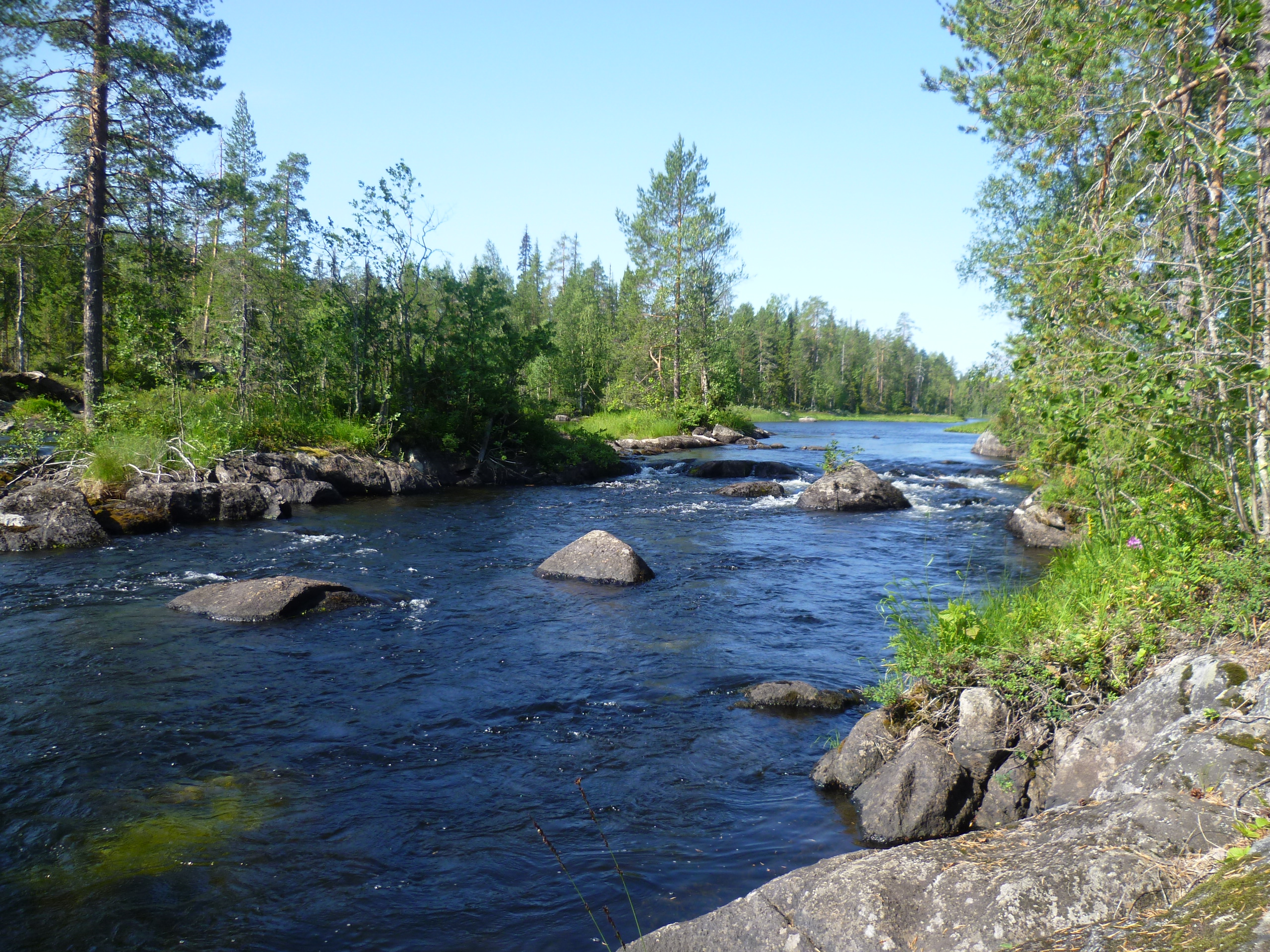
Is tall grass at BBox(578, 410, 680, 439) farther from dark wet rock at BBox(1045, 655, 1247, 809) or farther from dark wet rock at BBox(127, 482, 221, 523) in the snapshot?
dark wet rock at BBox(1045, 655, 1247, 809)

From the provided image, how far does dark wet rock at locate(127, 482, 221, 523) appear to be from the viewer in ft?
53.1

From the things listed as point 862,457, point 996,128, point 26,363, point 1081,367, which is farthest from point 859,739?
point 26,363

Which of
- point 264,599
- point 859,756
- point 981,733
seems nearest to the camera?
point 981,733

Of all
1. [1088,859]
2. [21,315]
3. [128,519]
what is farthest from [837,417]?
[1088,859]

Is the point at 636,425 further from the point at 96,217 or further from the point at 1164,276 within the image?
the point at 1164,276

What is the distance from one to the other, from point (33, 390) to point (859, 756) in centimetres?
3606

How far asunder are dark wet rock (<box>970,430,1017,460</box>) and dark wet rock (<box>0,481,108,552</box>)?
3404 cm

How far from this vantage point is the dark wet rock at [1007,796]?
17.5ft

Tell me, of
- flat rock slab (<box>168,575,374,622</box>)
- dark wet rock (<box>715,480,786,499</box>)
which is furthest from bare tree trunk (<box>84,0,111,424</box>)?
dark wet rock (<box>715,480,786,499</box>)

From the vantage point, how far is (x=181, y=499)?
16562mm

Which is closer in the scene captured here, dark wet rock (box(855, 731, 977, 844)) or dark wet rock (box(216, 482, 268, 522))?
dark wet rock (box(855, 731, 977, 844))

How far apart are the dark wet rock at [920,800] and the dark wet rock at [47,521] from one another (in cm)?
1420

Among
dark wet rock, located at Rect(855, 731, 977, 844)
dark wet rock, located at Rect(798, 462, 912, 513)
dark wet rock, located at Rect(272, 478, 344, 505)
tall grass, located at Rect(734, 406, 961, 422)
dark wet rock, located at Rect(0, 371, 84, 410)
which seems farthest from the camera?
tall grass, located at Rect(734, 406, 961, 422)

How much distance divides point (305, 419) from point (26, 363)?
35.0 metres
